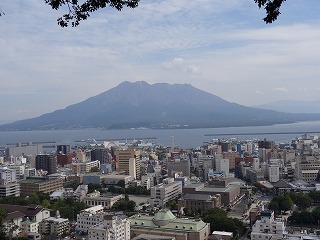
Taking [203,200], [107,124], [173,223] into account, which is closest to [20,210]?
[173,223]

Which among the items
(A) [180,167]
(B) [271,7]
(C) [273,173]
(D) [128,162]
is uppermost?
(B) [271,7]

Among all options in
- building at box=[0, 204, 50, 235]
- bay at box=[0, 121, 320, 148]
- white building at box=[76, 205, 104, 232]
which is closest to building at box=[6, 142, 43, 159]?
bay at box=[0, 121, 320, 148]

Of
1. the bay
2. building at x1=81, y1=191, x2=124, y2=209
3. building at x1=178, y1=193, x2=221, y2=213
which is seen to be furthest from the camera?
the bay

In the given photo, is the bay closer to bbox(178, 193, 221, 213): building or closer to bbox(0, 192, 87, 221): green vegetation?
bbox(0, 192, 87, 221): green vegetation

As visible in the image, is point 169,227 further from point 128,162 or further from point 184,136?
point 184,136

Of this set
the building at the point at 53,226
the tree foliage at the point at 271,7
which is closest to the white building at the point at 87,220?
the building at the point at 53,226

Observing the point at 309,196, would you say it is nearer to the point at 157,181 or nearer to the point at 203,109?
the point at 157,181

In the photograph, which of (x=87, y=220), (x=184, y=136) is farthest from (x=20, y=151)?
(x=184, y=136)
